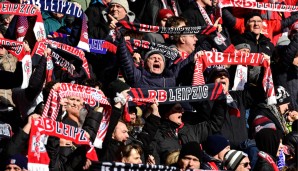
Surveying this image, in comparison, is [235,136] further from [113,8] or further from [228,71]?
[113,8]

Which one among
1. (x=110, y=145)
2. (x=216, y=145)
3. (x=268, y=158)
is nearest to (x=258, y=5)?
(x=216, y=145)

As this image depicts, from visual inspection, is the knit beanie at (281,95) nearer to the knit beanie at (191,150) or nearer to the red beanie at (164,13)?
the red beanie at (164,13)

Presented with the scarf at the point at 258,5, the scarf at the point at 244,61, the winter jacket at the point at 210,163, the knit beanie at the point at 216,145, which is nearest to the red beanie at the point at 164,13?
the scarf at the point at 258,5

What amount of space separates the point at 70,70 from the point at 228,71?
92.7 inches

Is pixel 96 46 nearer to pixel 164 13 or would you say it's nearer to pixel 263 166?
pixel 164 13

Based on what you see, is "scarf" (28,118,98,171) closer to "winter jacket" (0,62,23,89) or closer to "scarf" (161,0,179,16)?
"winter jacket" (0,62,23,89)

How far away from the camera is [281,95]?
1748cm

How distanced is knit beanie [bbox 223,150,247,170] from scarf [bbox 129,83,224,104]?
112 cm

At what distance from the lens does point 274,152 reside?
15.7m

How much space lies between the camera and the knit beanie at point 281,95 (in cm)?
1744

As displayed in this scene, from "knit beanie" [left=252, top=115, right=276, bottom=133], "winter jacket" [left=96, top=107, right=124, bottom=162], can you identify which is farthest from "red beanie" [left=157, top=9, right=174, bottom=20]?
"winter jacket" [left=96, top=107, right=124, bottom=162]

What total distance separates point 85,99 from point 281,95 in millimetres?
3628

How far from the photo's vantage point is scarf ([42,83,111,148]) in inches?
557

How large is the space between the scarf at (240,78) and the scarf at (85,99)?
9.75 ft
